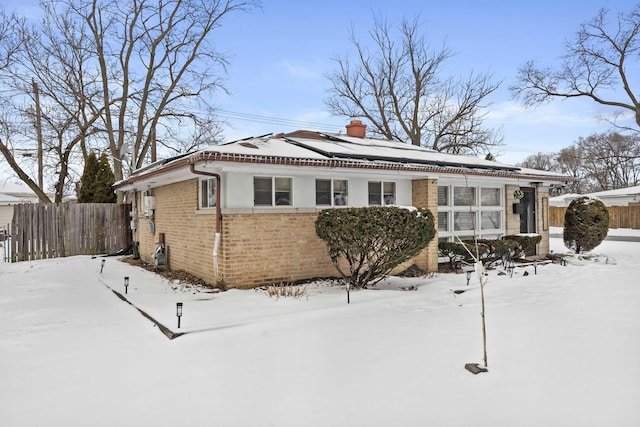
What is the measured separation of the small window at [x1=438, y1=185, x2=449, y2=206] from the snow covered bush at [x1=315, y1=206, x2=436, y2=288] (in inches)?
122

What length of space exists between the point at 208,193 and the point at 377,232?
12.2ft

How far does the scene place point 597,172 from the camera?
46188mm

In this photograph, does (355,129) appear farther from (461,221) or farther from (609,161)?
(609,161)

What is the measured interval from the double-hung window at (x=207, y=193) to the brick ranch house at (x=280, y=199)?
0.07ft

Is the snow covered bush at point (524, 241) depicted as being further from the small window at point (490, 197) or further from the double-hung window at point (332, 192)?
the double-hung window at point (332, 192)

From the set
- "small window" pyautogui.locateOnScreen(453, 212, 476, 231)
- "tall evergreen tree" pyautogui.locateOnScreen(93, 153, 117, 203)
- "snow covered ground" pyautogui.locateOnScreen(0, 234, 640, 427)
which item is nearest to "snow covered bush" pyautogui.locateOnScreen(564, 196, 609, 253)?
"small window" pyautogui.locateOnScreen(453, 212, 476, 231)

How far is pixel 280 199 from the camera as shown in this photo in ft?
27.6

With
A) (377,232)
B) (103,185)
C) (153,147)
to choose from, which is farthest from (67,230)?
(377,232)

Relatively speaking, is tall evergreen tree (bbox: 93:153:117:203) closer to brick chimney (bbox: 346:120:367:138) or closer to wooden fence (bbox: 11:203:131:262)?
wooden fence (bbox: 11:203:131:262)

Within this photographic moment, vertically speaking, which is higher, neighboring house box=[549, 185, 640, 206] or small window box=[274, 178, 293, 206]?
neighboring house box=[549, 185, 640, 206]

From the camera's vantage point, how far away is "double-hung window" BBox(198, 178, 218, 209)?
8.37 m

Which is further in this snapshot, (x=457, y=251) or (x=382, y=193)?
(x=457, y=251)

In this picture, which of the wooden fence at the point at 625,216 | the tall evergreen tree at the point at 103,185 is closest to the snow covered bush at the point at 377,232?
the tall evergreen tree at the point at 103,185

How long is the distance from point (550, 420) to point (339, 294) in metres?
4.61
